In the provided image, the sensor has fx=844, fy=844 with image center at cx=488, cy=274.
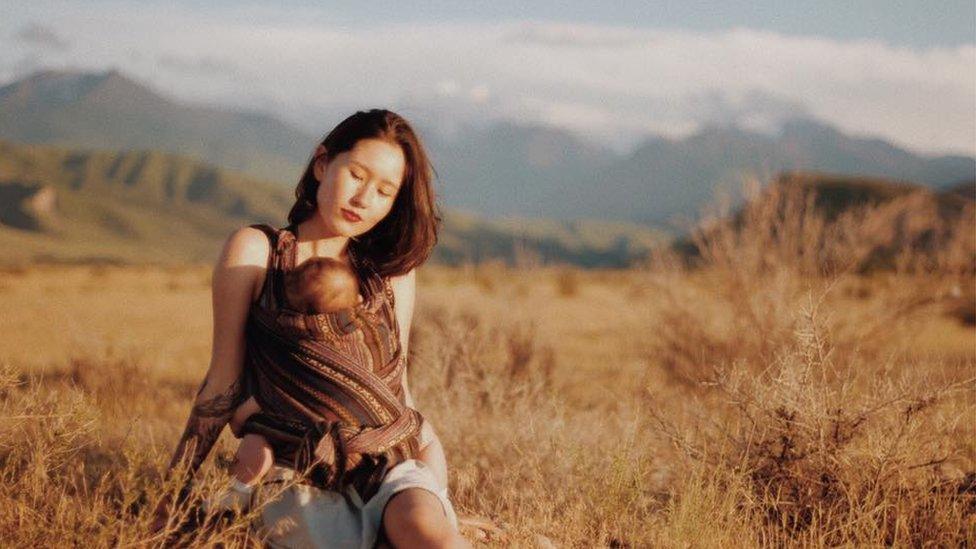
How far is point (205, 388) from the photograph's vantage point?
2.97 metres

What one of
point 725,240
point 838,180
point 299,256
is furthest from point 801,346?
point 838,180

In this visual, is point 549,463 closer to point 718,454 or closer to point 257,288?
point 718,454

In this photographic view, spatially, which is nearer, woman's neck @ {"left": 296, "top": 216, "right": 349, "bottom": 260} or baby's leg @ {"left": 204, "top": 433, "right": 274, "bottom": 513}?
baby's leg @ {"left": 204, "top": 433, "right": 274, "bottom": 513}

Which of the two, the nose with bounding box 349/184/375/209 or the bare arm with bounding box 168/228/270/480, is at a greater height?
the nose with bounding box 349/184/375/209

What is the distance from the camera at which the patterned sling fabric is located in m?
2.85

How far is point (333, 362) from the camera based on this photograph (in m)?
2.91

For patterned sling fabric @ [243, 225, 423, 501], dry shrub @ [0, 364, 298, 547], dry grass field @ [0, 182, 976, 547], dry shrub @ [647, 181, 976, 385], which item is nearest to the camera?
dry shrub @ [0, 364, 298, 547]

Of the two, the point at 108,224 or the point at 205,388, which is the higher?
the point at 205,388

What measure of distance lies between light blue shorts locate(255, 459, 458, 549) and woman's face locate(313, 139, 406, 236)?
89 cm

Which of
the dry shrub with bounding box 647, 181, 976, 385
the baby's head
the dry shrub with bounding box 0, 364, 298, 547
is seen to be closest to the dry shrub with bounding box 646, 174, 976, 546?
the baby's head

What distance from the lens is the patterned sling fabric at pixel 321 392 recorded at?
2.85 m

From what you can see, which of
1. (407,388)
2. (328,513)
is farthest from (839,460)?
(328,513)

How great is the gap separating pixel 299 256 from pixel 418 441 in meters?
0.81

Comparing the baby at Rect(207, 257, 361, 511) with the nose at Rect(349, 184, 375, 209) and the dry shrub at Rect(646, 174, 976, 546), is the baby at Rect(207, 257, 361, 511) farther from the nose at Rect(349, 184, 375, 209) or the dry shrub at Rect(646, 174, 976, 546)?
the dry shrub at Rect(646, 174, 976, 546)
